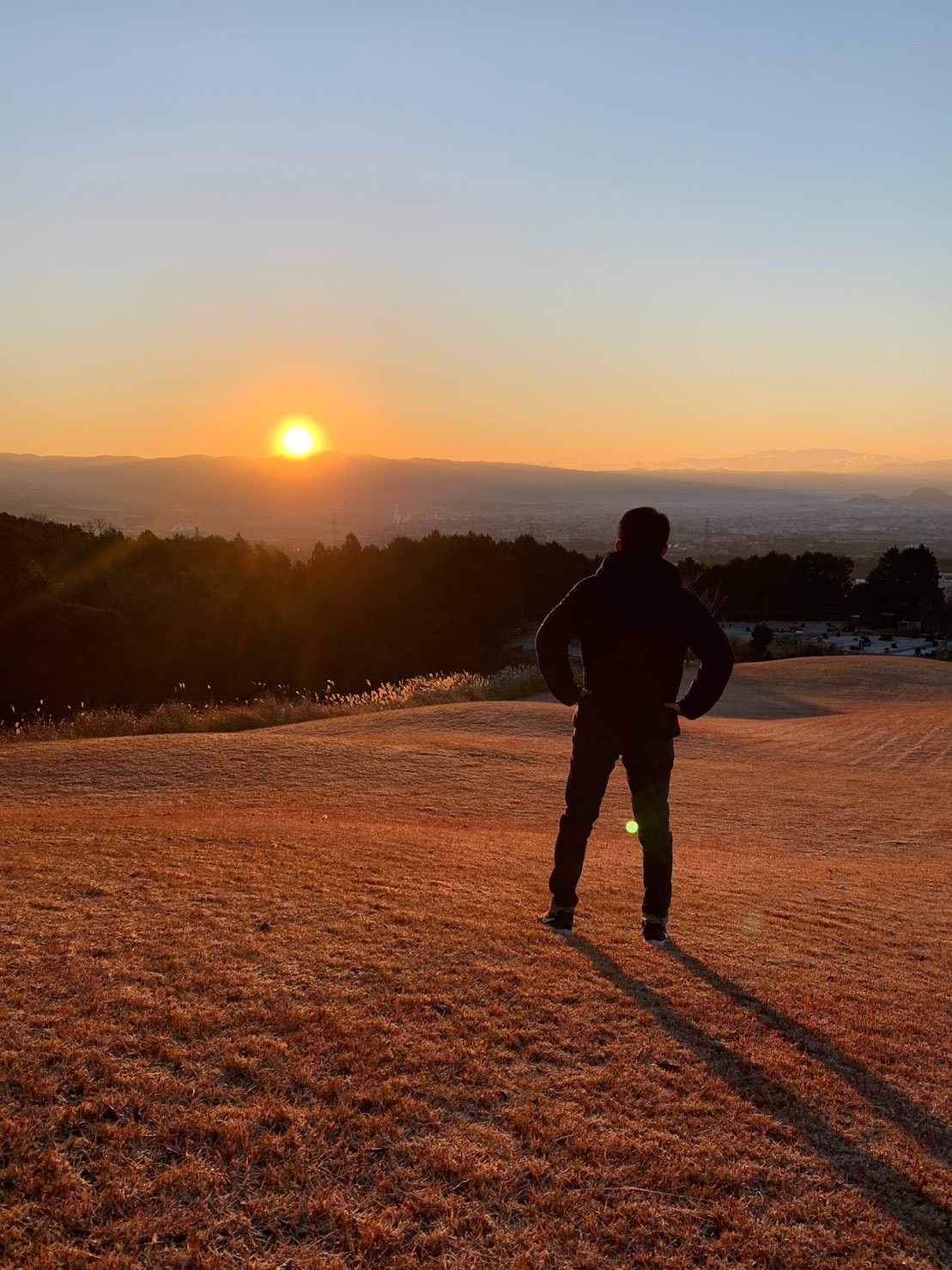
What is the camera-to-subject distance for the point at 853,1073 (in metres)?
3.14

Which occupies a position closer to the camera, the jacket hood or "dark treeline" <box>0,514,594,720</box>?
the jacket hood

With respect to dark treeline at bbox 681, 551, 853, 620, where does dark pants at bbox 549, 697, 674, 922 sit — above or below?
below

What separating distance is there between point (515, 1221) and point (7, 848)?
4567 mm

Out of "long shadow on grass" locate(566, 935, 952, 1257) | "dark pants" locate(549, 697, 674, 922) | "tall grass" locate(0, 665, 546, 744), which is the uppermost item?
"dark pants" locate(549, 697, 674, 922)

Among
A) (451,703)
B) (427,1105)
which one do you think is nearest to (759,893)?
(427,1105)

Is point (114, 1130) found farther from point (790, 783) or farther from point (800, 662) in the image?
point (800, 662)

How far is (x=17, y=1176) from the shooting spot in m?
2.22

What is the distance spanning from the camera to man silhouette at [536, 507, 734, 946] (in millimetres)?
4164

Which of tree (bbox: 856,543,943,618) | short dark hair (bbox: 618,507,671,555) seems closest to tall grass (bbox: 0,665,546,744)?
short dark hair (bbox: 618,507,671,555)

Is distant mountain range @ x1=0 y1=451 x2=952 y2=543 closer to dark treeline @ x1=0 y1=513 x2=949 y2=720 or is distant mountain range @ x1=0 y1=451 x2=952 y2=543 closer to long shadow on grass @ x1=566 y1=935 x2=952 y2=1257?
dark treeline @ x1=0 y1=513 x2=949 y2=720

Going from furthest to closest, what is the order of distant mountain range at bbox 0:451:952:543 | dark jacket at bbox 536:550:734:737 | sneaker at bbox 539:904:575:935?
distant mountain range at bbox 0:451:952:543 < sneaker at bbox 539:904:575:935 < dark jacket at bbox 536:550:734:737

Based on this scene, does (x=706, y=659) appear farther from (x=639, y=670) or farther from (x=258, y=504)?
(x=258, y=504)

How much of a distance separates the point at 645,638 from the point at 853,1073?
188cm

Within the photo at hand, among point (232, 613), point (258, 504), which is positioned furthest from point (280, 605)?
point (258, 504)
